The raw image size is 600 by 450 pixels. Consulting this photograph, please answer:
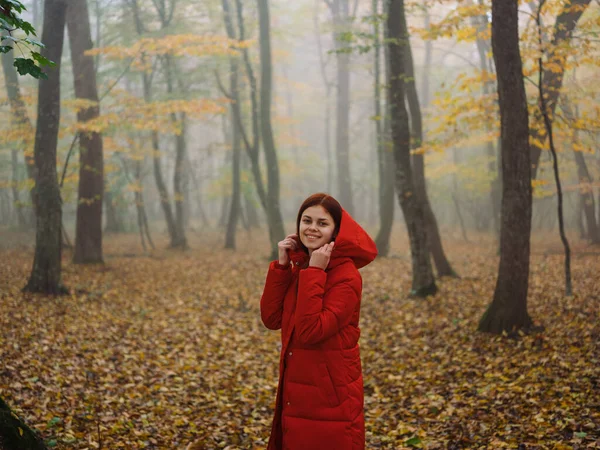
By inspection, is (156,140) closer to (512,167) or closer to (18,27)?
(512,167)

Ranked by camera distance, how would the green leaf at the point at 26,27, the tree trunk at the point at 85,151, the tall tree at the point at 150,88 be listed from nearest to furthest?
the green leaf at the point at 26,27 → the tree trunk at the point at 85,151 → the tall tree at the point at 150,88

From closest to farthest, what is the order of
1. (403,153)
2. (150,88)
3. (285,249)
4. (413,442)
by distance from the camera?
(285,249)
(413,442)
(403,153)
(150,88)

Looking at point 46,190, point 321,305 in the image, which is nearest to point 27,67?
point 321,305

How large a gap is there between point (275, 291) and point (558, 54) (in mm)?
8878

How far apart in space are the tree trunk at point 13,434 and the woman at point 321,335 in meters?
1.77

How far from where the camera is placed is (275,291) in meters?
3.00

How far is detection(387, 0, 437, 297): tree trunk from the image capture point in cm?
1025

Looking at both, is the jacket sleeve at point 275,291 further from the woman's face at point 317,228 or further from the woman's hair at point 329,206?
the woman's hair at point 329,206

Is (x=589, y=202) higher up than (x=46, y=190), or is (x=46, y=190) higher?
(x=46, y=190)

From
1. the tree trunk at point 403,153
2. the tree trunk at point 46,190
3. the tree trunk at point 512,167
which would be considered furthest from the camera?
the tree trunk at point 403,153

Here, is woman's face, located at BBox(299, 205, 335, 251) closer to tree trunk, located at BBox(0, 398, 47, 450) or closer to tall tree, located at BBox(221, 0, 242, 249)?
tree trunk, located at BBox(0, 398, 47, 450)

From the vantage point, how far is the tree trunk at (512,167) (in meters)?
6.95

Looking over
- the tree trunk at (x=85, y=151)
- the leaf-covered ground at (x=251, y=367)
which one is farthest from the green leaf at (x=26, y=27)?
the tree trunk at (x=85, y=151)

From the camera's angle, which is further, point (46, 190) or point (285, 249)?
point (46, 190)
